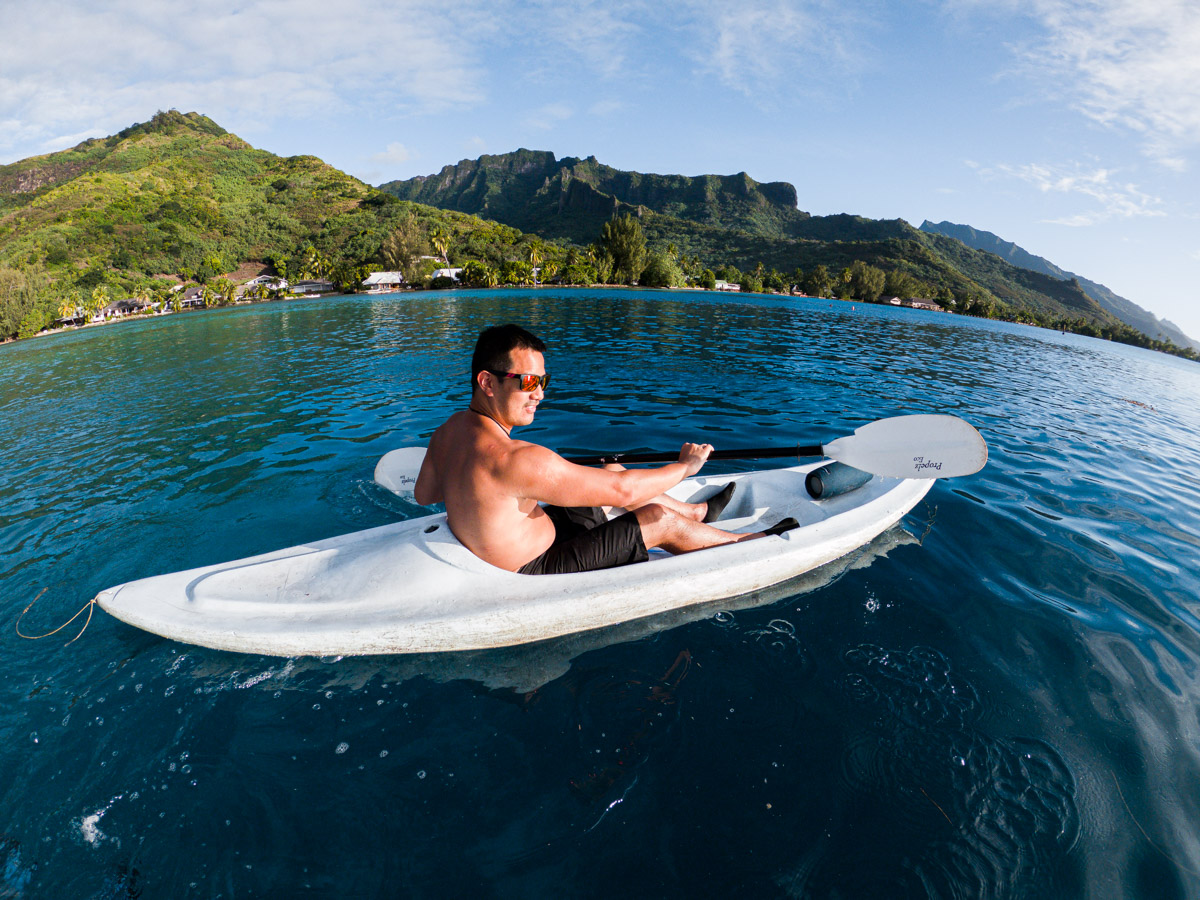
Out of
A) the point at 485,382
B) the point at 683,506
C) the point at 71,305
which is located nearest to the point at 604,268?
the point at 71,305

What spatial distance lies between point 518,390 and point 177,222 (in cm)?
11936

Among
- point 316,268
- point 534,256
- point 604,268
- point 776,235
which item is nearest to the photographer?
point 604,268

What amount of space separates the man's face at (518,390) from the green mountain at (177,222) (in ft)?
193

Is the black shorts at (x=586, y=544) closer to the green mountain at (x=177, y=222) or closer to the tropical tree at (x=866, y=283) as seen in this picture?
the green mountain at (x=177, y=222)

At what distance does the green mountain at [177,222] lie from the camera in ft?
212

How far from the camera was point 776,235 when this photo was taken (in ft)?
540

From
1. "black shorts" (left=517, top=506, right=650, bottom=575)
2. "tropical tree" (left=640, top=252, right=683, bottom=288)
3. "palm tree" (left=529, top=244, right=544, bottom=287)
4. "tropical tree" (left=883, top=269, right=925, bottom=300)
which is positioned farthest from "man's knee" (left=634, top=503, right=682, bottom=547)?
"tropical tree" (left=883, top=269, right=925, bottom=300)

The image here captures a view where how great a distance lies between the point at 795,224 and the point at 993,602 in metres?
204

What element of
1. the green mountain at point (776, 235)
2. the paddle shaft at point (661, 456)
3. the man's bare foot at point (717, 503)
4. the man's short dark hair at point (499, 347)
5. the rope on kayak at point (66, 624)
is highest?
the green mountain at point (776, 235)

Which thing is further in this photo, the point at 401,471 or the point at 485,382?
the point at 401,471

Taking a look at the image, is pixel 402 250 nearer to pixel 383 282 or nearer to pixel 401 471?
pixel 383 282

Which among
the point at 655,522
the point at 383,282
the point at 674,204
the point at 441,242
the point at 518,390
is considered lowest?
the point at 655,522

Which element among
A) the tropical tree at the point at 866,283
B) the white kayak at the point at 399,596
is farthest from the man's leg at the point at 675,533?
the tropical tree at the point at 866,283

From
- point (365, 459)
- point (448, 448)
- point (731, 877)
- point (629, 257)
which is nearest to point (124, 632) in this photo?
point (448, 448)
